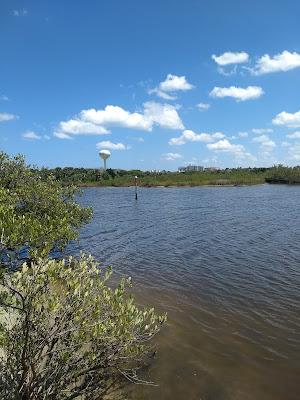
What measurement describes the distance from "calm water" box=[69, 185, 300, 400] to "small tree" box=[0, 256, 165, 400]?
2.90 metres

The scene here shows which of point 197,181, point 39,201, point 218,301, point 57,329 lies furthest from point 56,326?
point 197,181

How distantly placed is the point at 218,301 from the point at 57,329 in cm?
1118

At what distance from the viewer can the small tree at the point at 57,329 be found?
7.33 m

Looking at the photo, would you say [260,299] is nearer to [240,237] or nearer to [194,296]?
[194,296]

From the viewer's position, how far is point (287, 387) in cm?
1107

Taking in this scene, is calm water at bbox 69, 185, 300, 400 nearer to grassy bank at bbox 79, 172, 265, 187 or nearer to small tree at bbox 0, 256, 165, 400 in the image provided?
small tree at bbox 0, 256, 165, 400

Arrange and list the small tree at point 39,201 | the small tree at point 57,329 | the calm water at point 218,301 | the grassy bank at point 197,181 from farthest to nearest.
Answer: the grassy bank at point 197,181 → the small tree at point 39,201 → the calm water at point 218,301 → the small tree at point 57,329

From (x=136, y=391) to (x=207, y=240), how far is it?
21.7 meters

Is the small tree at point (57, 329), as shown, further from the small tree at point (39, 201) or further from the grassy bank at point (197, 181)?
the grassy bank at point (197, 181)

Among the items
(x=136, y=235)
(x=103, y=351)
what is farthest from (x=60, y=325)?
(x=136, y=235)

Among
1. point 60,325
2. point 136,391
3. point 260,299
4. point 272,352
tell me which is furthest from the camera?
point 260,299

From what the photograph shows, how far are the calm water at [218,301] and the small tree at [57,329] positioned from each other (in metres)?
2.90

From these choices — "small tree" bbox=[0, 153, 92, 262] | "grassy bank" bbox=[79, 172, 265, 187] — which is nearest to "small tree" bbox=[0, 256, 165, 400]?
"small tree" bbox=[0, 153, 92, 262]

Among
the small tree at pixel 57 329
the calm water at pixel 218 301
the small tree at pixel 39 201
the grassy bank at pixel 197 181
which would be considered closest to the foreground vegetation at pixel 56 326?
the small tree at pixel 57 329
